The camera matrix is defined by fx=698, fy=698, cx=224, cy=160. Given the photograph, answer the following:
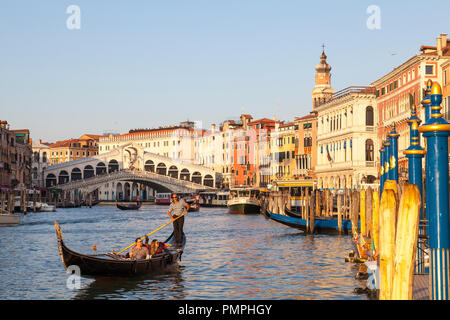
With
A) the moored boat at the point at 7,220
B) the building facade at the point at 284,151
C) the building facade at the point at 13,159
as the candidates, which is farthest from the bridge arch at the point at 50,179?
the moored boat at the point at 7,220

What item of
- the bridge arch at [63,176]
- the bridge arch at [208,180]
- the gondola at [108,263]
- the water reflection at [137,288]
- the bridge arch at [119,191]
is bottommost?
the water reflection at [137,288]

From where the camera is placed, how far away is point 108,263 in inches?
461

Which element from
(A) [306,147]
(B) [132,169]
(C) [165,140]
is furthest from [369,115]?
(C) [165,140]

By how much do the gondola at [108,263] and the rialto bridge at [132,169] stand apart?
53784 mm

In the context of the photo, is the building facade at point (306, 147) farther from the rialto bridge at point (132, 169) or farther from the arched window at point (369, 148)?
the rialto bridge at point (132, 169)

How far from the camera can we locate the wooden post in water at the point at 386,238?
5955 millimetres

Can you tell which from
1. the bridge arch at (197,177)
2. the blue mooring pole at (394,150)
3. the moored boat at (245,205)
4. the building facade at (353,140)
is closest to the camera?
the blue mooring pole at (394,150)

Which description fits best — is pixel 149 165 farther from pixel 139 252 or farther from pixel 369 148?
pixel 139 252

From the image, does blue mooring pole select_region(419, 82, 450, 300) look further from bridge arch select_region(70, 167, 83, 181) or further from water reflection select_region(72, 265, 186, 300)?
bridge arch select_region(70, 167, 83, 181)
